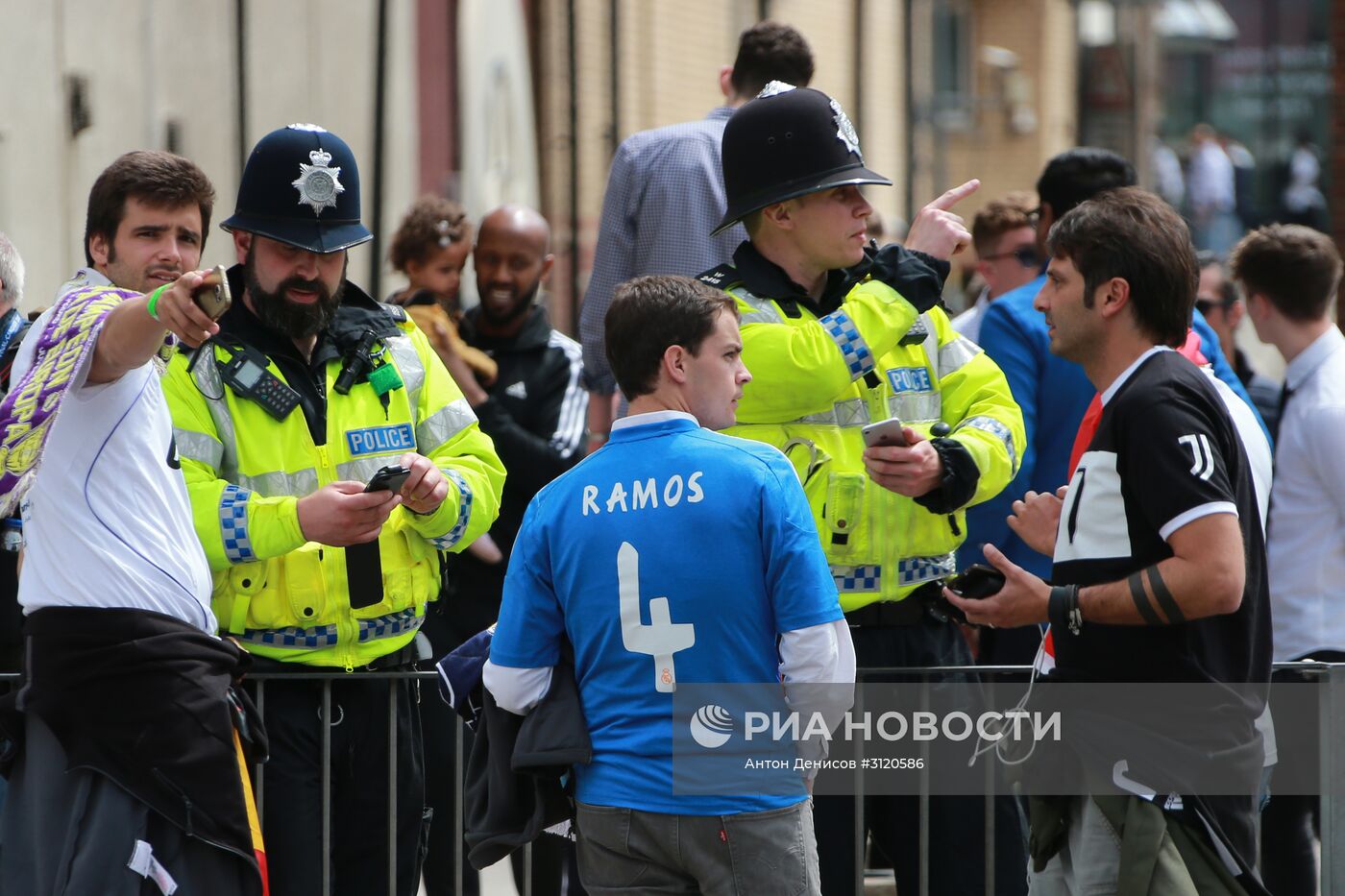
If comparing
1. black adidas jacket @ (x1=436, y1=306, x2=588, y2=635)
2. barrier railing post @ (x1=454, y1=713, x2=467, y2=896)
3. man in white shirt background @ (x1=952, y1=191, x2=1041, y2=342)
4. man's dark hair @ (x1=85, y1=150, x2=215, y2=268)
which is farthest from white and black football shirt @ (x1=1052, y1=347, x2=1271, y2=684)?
→ man in white shirt background @ (x1=952, y1=191, x2=1041, y2=342)

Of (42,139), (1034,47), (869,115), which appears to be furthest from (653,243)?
(1034,47)

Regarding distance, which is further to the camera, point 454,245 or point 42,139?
point 42,139

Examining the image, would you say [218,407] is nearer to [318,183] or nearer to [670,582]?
[318,183]

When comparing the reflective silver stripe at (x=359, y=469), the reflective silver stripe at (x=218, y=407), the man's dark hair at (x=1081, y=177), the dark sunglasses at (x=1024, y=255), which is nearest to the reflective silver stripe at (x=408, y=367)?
the reflective silver stripe at (x=359, y=469)

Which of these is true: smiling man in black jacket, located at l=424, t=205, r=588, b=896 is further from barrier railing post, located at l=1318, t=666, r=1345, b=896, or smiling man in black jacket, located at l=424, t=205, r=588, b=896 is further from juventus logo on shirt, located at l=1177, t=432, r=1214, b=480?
juventus logo on shirt, located at l=1177, t=432, r=1214, b=480

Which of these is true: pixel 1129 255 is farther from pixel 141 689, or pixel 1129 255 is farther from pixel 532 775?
pixel 141 689

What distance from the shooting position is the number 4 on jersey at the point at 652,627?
3379 mm

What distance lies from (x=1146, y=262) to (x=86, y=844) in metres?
2.47

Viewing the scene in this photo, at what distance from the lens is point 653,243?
5.36 meters

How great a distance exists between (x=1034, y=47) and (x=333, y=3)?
1539 centimetres

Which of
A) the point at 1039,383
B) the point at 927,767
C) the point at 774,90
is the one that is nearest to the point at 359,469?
the point at 774,90

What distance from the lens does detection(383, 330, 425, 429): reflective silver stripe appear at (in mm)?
4246

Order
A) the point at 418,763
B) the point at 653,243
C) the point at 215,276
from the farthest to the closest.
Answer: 1. the point at 653,243
2. the point at 418,763
3. the point at 215,276

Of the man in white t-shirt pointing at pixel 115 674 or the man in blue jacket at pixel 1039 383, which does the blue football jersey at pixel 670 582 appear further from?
the man in blue jacket at pixel 1039 383
